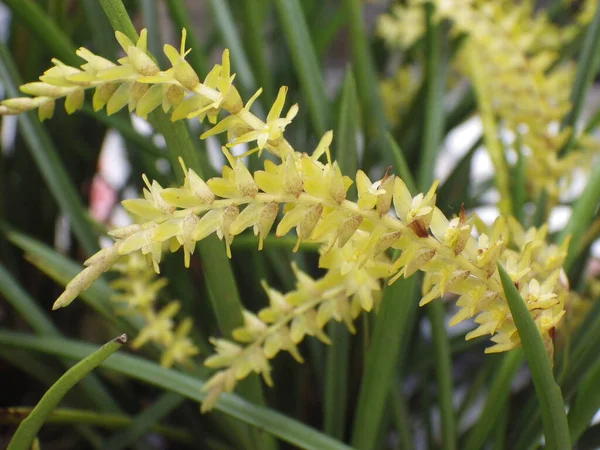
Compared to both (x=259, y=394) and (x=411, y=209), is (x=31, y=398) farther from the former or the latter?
(x=411, y=209)

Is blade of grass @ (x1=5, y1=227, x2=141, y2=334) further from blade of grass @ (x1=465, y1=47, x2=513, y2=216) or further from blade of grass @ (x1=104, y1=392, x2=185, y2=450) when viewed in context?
blade of grass @ (x1=465, y1=47, x2=513, y2=216)

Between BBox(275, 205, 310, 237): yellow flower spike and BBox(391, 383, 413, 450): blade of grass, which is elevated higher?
BBox(275, 205, 310, 237): yellow flower spike

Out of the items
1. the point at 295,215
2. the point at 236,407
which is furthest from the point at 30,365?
the point at 295,215

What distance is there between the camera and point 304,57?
1.10ft

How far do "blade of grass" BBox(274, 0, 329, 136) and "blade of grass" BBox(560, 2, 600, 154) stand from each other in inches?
5.8

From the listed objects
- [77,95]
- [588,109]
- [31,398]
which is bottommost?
[31,398]

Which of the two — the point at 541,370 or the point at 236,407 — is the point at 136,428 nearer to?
the point at 236,407

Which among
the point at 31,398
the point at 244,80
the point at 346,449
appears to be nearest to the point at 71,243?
the point at 31,398

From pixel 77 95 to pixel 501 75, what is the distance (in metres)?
0.27

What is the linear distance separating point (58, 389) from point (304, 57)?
8.6 inches

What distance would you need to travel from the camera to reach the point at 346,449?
231 millimetres

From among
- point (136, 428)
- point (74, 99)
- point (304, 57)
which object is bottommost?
point (136, 428)

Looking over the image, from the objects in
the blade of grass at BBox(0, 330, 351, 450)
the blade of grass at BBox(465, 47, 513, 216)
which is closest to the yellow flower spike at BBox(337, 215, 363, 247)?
the blade of grass at BBox(0, 330, 351, 450)

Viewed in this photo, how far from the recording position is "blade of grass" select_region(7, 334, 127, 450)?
0.18m
